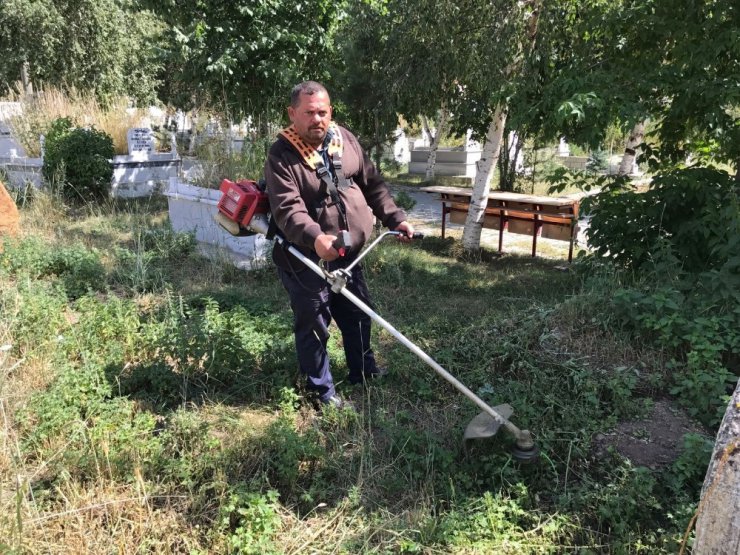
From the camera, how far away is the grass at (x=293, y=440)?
2484 millimetres

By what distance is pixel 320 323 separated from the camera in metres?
3.39

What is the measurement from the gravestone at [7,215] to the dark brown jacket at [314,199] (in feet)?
16.1

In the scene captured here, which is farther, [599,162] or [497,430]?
[599,162]

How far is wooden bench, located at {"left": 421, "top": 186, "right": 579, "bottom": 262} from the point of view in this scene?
821cm

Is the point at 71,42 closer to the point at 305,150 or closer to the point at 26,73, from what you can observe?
the point at 26,73

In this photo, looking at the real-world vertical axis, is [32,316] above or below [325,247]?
below

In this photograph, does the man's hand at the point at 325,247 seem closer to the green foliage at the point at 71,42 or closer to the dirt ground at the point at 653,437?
the dirt ground at the point at 653,437

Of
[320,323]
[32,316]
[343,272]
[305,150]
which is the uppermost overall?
[305,150]

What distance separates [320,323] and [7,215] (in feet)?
17.4

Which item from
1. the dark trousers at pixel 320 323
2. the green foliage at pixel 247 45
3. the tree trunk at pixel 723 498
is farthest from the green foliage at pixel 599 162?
the tree trunk at pixel 723 498

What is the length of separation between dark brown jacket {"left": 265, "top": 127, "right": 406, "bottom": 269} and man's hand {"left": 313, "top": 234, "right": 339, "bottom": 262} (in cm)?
4

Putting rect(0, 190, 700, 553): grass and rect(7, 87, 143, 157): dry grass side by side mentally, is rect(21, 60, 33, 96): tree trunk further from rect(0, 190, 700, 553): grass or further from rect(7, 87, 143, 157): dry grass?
rect(0, 190, 700, 553): grass

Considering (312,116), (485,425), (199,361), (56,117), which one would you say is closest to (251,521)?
(485,425)

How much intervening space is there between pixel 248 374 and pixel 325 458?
3.60 feet
